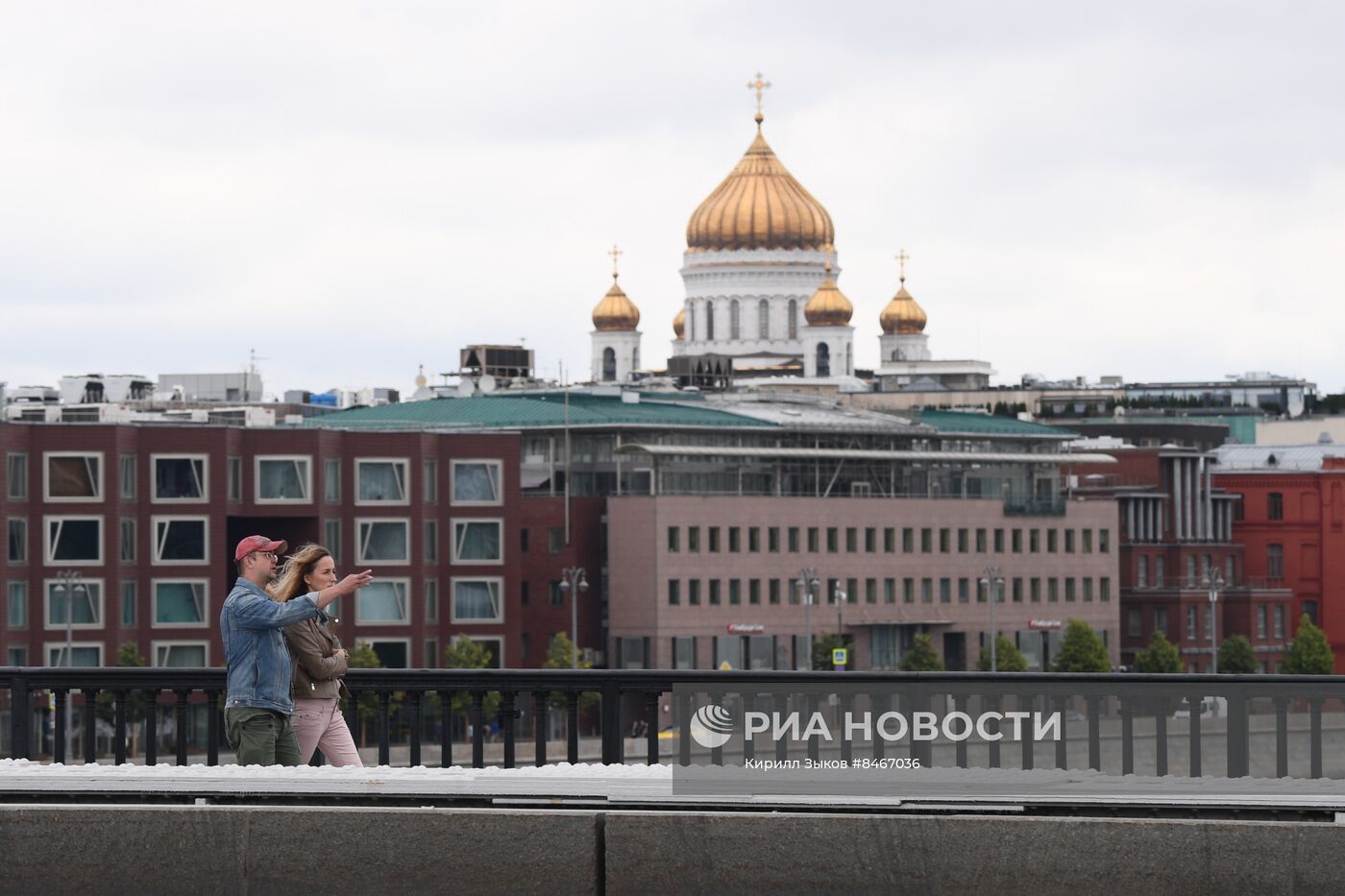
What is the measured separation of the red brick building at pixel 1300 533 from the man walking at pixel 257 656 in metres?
134

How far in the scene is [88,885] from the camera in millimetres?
15672

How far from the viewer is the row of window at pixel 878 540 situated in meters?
128

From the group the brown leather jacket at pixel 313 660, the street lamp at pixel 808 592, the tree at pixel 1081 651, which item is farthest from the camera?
the tree at pixel 1081 651

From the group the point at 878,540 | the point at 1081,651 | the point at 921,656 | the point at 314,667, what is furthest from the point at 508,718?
the point at 878,540

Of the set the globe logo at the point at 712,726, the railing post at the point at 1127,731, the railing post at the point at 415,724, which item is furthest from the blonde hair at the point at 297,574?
the railing post at the point at 1127,731

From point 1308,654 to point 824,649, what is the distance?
24641mm

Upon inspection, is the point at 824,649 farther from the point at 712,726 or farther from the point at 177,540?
the point at 712,726

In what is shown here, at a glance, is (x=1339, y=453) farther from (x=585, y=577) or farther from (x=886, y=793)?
(x=886, y=793)

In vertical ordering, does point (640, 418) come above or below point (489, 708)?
above

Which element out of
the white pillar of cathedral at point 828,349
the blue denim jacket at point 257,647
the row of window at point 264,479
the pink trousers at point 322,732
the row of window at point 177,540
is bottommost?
the row of window at point 177,540

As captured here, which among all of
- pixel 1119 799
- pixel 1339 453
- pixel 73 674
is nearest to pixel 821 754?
pixel 1119 799

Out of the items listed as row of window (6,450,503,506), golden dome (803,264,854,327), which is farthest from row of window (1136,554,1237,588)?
row of window (6,450,503,506)

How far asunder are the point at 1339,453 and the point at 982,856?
5883 inches

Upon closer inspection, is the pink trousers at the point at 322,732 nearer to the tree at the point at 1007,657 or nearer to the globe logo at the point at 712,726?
the globe logo at the point at 712,726
